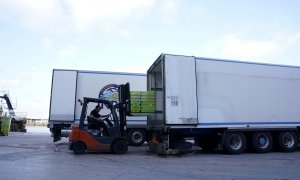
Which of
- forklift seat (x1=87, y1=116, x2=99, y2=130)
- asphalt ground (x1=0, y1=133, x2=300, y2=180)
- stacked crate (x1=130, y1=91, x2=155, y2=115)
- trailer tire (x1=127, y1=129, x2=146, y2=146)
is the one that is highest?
stacked crate (x1=130, y1=91, x2=155, y2=115)

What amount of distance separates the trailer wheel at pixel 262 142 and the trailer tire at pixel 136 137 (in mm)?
5611

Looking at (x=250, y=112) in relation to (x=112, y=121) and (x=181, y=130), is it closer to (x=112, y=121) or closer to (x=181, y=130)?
(x=181, y=130)

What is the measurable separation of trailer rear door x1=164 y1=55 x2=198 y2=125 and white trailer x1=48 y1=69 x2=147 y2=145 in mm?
5145

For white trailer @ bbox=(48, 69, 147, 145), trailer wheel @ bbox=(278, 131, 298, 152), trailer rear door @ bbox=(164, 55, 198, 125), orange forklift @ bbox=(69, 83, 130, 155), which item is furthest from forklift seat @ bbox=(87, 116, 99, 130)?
trailer wheel @ bbox=(278, 131, 298, 152)

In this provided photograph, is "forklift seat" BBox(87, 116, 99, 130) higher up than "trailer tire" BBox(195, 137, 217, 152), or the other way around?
"forklift seat" BBox(87, 116, 99, 130)

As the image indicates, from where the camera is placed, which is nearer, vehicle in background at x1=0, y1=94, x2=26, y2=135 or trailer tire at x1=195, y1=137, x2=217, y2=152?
trailer tire at x1=195, y1=137, x2=217, y2=152

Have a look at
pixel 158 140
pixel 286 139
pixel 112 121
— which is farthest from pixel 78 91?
pixel 286 139

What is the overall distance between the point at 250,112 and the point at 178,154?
10.3ft

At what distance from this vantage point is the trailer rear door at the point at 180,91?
11297 millimetres

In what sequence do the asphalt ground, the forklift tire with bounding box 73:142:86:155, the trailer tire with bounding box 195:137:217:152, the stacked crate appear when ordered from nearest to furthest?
the asphalt ground, the forklift tire with bounding box 73:142:86:155, the stacked crate, the trailer tire with bounding box 195:137:217:152

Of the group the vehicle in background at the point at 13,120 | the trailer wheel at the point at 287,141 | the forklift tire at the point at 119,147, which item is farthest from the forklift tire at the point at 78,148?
the vehicle in background at the point at 13,120

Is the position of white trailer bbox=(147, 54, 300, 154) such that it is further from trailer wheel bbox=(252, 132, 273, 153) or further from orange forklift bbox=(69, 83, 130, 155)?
orange forklift bbox=(69, 83, 130, 155)

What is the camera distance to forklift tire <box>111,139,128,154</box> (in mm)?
11844

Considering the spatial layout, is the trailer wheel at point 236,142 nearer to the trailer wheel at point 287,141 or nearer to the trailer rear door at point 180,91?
the trailer rear door at point 180,91
